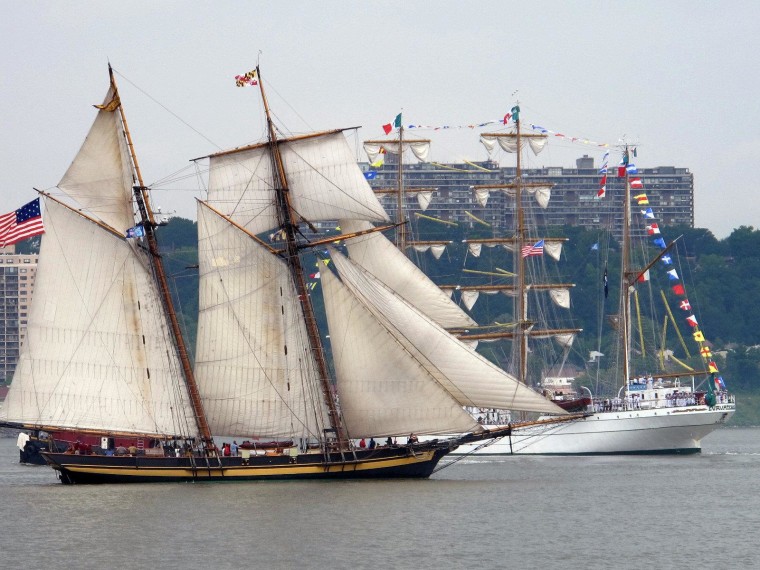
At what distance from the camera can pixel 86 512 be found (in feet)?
225

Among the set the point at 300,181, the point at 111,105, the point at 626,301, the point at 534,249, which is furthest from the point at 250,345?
the point at 626,301

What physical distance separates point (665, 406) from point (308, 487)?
43917 mm

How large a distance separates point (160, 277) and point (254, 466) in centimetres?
1000

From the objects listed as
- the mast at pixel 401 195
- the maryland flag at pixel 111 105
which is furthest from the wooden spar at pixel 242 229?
the mast at pixel 401 195

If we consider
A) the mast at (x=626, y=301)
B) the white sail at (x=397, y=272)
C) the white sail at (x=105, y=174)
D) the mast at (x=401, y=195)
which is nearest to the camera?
the white sail at (x=105, y=174)

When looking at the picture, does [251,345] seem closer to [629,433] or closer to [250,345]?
[250,345]

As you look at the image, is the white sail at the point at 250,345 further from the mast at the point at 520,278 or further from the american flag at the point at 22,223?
the mast at the point at 520,278

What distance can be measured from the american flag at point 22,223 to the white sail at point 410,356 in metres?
13.6

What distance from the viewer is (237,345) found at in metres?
79.1

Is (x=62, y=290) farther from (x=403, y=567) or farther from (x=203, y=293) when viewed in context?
(x=403, y=567)

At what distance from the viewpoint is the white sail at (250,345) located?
259 ft

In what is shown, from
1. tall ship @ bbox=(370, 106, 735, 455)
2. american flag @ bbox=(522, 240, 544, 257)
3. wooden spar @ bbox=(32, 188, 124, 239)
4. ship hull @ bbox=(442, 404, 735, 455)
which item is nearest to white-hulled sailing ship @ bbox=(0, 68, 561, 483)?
wooden spar @ bbox=(32, 188, 124, 239)

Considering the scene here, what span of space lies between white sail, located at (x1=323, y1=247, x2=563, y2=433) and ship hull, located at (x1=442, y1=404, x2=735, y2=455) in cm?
3603

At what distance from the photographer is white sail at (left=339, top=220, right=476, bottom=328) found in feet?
285
